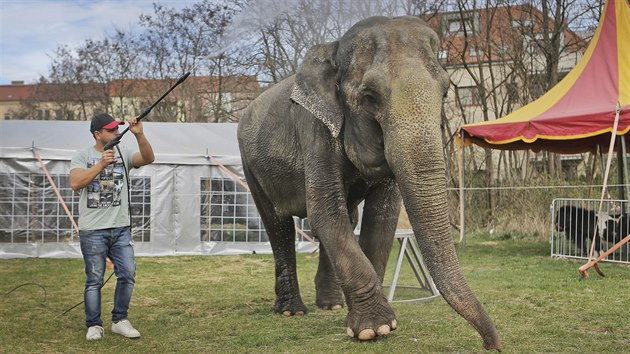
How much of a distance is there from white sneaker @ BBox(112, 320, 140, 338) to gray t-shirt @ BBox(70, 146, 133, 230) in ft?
2.84

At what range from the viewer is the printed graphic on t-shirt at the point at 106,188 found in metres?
6.45

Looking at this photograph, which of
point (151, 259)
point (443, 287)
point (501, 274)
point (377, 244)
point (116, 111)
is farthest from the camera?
point (116, 111)

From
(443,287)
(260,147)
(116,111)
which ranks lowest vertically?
(443,287)

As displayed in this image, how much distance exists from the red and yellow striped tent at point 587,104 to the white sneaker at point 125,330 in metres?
8.65

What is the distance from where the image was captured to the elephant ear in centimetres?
588

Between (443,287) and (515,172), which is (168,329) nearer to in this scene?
(443,287)

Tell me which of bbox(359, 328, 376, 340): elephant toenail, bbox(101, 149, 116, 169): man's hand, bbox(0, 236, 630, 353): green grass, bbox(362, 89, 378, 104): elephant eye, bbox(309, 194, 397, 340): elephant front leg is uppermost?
bbox(362, 89, 378, 104): elephant eye

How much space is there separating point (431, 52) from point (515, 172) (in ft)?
61.2

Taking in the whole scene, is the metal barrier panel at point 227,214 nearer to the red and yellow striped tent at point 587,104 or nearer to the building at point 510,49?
the red and yellow striped tent at point 587,104

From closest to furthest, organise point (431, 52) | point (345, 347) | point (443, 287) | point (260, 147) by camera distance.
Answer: point (443, 287), point (431, 52), point (345, 347), point (260, 147)

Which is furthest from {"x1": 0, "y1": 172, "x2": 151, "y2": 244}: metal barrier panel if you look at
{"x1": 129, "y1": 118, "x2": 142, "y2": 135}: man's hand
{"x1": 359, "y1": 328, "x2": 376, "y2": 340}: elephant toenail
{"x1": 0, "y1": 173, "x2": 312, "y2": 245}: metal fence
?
{"x1": 359, "y1": 328, "x2": 376, "y2": 340}: elephant toenail

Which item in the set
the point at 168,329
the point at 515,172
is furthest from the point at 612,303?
the point at 515,172

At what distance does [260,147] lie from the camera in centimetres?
765

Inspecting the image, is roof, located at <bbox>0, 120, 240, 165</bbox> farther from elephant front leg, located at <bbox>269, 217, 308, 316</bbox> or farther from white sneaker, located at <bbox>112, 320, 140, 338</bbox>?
A: white sneaker, located at <bbox>112, 320, 140, 338</bbox>
